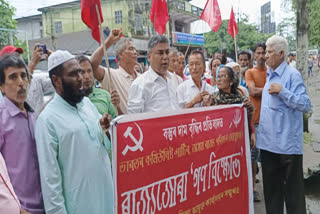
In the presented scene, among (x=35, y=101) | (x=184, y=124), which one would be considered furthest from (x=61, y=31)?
(x=184, y=124)

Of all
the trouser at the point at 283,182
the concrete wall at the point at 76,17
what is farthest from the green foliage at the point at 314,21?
the concrete wall at the point at 76,17

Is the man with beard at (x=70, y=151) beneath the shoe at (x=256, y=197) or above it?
above

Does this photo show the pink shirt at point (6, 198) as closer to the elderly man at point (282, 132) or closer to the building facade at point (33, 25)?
the elderly man at point (282, 132)

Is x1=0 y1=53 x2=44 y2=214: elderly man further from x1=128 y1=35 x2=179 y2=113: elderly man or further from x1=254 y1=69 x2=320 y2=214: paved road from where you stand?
x1=254 y1=69 x2=320 y2=214: paved road

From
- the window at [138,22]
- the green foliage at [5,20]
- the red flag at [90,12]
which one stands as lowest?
the red flag at [90,12]

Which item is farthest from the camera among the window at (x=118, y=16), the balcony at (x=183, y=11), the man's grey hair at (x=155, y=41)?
the balcony at (x=183, y=11)

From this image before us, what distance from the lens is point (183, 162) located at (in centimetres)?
230

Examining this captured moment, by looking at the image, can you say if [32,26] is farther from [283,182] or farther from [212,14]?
[283,182]

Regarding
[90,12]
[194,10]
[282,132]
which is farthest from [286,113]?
[194,10]

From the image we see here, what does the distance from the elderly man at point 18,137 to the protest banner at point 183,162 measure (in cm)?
53

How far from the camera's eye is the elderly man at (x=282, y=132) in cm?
299

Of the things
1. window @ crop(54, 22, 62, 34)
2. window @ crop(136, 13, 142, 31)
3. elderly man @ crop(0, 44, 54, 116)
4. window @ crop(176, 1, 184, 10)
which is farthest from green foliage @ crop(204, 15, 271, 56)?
elderly man @ crop(0, 44, 54, 116)

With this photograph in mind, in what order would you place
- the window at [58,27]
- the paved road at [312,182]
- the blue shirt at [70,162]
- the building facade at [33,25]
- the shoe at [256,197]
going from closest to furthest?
the blue shirt at [70,162], the paved road at [312,182], the shoe at [256,197], the window at [58,27], the building facade at [33,25]

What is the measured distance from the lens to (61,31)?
88.7 ft
